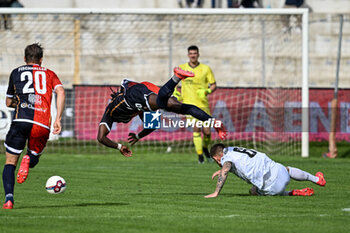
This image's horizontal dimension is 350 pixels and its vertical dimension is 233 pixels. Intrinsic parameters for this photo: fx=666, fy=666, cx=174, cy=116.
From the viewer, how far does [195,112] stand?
10.4 meters

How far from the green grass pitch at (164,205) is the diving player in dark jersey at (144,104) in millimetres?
1015

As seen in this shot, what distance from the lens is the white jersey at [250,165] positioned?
939cm

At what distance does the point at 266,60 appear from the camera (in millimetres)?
25984

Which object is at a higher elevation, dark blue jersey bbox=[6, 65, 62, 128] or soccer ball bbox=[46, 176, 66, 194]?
dark blue jersey bbox=[6, 65, 62, 128]

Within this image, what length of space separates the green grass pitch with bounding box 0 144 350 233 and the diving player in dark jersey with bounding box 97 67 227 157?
1.02 metres

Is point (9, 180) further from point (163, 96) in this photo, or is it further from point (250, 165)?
point (250, 165)

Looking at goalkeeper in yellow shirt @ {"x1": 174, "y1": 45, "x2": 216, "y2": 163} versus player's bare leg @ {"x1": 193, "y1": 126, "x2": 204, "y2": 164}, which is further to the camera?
goalkeeper in yellow shirt @ {"x1": 174, "y1": 45, "x2": 216, "y2": 163}

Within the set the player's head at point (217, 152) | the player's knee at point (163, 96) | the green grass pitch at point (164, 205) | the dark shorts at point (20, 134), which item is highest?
the player's knee at point (163, 96)

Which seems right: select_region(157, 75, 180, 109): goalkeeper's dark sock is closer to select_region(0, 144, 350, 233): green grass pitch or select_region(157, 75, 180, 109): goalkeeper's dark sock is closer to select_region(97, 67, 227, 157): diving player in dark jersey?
select_region(97, 67, 227, 157): diving player in dark jersey

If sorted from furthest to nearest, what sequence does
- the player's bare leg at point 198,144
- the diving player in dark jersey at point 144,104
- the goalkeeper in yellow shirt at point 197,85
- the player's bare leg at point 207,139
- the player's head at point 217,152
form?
the goalkeeper in yellow shirt at point 197,85
the player's bare leg at point 198,144
the player's bare leg at point 207,139
the diving player in dark jersey at point 144,104
the player's head at point 217,152

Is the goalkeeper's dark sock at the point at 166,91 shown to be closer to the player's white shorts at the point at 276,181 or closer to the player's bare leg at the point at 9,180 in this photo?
the player's white shorts at the point at 276,181

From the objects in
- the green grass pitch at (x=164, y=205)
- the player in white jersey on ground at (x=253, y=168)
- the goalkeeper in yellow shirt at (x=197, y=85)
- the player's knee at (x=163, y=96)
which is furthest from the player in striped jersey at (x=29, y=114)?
the goalkeeper in yellow shirt at (x=197, y=85)

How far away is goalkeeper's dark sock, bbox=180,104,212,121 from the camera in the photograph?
1030 centimetres

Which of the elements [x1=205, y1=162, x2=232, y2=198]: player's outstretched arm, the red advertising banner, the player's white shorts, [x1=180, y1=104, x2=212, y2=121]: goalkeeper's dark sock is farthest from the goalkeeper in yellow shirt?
[x1=205, y1=162, x2=232, y2=198]: player's outstretched arm
